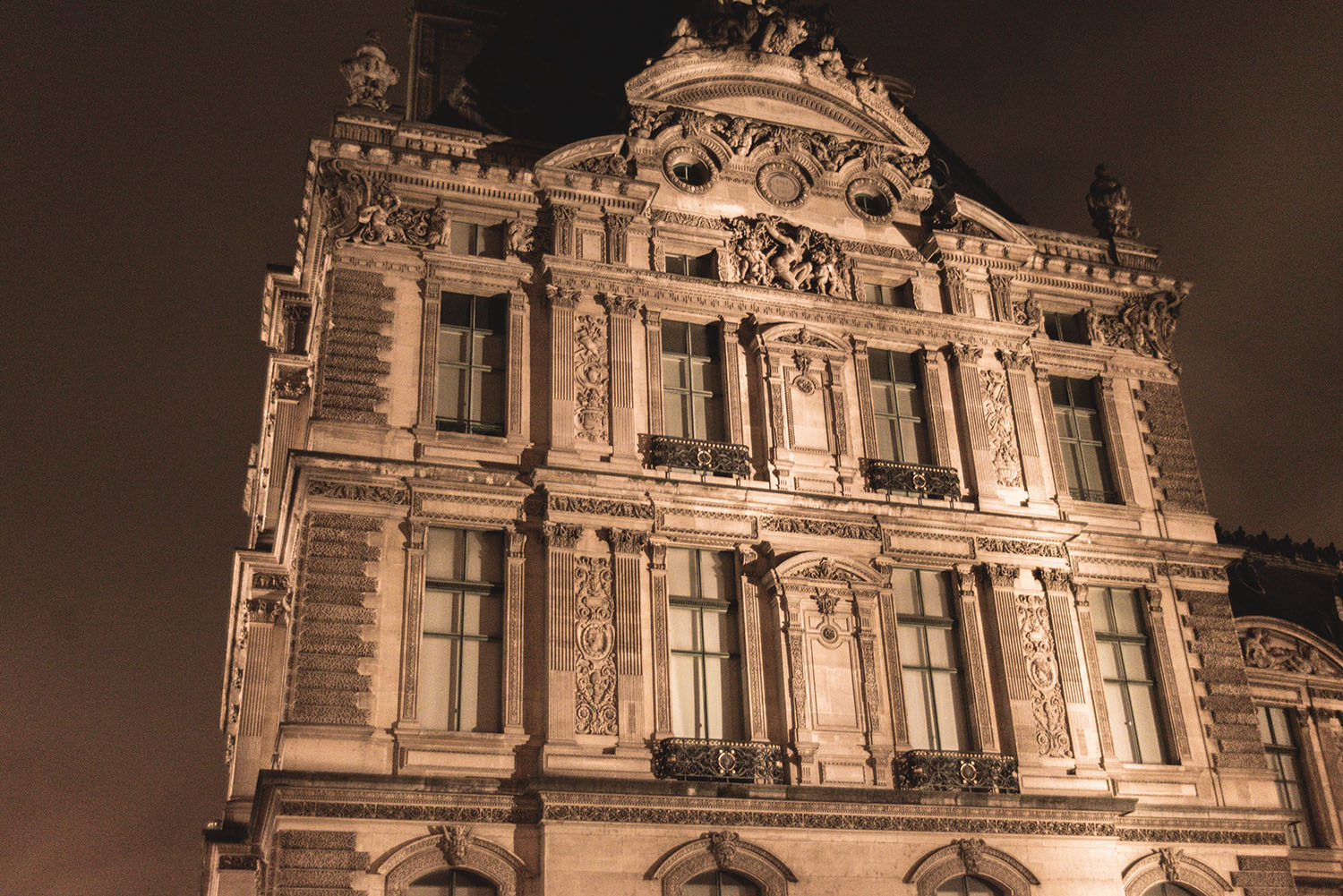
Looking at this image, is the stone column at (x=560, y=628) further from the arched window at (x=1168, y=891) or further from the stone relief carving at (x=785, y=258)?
the arched window at (x=1168, y=891)

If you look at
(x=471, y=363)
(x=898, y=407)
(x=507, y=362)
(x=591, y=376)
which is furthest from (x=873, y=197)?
(x=471, y=363)

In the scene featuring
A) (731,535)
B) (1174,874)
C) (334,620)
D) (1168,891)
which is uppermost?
(731,535)

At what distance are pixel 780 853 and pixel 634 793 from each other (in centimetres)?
209

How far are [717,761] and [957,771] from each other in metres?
3.54

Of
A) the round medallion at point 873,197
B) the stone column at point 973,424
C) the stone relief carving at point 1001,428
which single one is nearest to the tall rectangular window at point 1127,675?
the stone relief carving at point 1001,428

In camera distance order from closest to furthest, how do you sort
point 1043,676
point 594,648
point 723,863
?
point 723,863, point 594,648, point 1043,676

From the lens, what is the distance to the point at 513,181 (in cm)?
2114

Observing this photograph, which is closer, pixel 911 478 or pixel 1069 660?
pixel 1069 660

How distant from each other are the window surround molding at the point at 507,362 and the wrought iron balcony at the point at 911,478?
5.30m

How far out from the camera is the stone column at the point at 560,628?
1777cm

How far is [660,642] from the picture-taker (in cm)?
1869

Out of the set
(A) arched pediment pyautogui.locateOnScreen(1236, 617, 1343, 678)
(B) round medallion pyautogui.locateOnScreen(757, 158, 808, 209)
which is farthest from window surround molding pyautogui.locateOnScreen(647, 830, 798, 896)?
(A) arched pediment pyautogui.locateOnScreen(1236, 617, 1343, 678)

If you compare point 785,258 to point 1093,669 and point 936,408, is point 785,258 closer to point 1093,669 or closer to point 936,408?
point 936,408

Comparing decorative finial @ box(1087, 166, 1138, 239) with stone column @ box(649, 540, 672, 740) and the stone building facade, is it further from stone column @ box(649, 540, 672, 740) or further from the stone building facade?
stone column @ box(649, 540, 672, 740)
